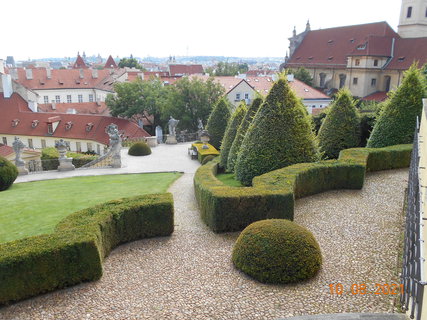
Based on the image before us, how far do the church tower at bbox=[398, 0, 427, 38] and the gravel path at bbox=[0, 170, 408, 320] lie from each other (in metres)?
50.5

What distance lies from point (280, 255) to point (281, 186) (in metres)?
3.71

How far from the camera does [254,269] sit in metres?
8.29

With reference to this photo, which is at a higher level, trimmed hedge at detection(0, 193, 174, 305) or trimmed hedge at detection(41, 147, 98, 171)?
trimmed hedge at detection(0, 193, 174, 305)

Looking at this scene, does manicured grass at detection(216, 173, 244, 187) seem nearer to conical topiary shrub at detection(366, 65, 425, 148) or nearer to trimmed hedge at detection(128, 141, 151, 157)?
conical topiary shrub at detection(366, 65, 425, 148)

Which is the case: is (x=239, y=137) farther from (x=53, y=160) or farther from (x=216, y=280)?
(x=53, y=160)

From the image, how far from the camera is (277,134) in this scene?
1379cm

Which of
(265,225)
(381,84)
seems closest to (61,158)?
(265,225)

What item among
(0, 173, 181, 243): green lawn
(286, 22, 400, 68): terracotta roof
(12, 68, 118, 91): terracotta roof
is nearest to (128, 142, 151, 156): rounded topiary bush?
(0, 173, 181, 243): green lawn

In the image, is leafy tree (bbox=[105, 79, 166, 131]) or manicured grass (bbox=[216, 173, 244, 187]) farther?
leafy tree (bbox=[105, 79, 166, 131])

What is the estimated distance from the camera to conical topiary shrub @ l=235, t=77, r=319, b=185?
13.8 metres

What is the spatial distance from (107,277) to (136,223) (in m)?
2.27
